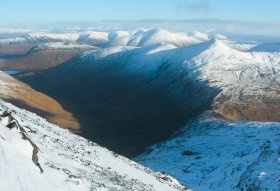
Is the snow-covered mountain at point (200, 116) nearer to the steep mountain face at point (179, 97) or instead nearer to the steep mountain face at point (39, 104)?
the steep mountain face at point (179, 97)

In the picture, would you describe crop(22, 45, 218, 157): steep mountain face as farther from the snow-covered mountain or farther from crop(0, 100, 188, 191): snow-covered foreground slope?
crop(0, 100, 188, 191): snow-covered foreground slope

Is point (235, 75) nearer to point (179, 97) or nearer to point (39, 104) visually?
point (179, 97)

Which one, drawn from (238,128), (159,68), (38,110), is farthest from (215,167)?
(159,68)

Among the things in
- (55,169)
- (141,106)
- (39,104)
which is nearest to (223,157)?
(55,169)

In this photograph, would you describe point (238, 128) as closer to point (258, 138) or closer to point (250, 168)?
point (258, 138)

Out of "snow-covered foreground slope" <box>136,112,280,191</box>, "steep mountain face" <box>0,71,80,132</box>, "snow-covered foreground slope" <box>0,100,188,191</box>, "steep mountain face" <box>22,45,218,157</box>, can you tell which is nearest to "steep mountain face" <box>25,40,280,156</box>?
"steep mountain face" <box>22,45,218,157</box>

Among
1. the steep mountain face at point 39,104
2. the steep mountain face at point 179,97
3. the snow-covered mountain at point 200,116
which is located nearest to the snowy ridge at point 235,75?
the steep mountain face at point 179,97
